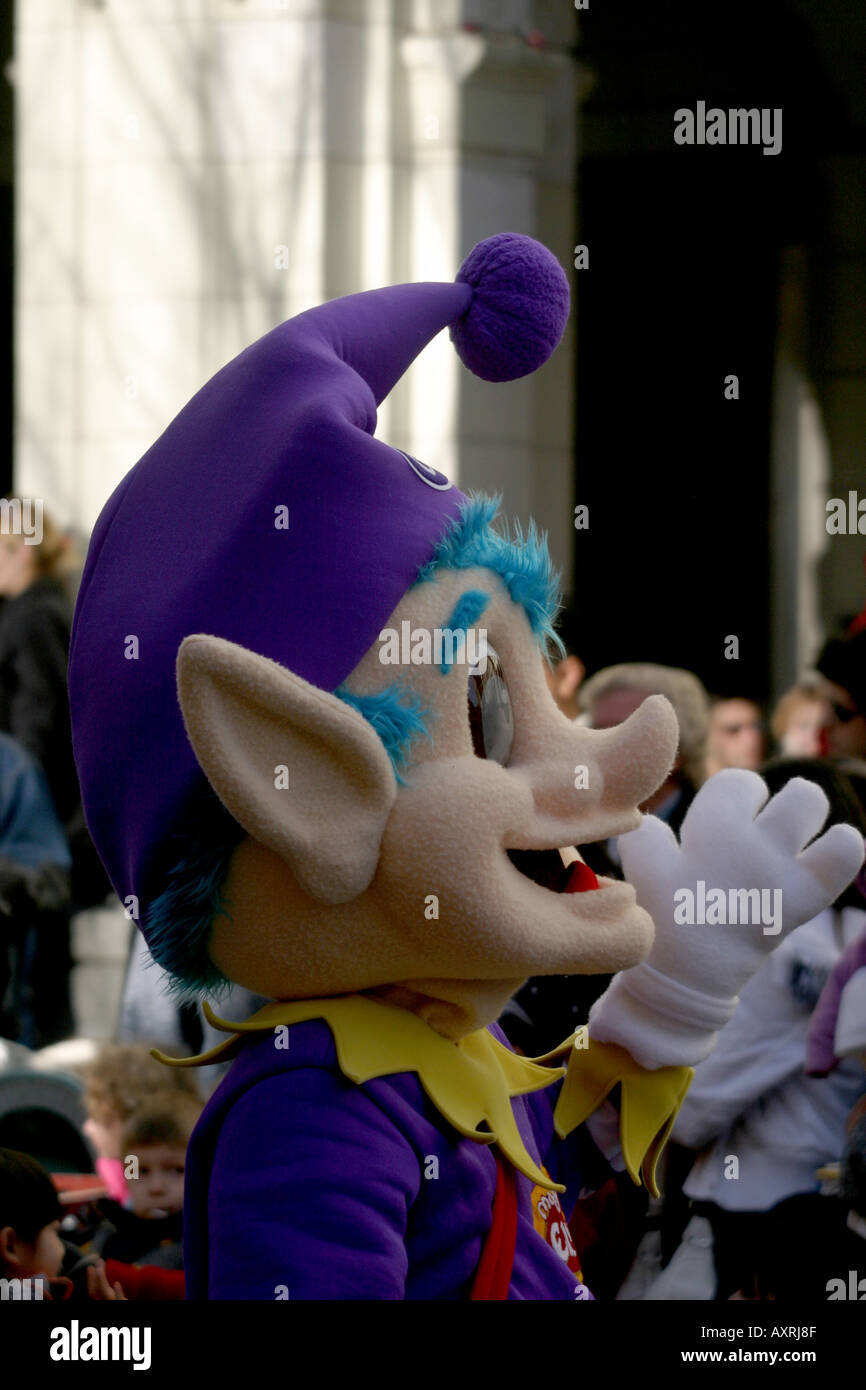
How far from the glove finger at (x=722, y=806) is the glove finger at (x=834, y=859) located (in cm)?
11

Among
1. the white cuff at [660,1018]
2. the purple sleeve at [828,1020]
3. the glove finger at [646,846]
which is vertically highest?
the glove finger at [646,846]

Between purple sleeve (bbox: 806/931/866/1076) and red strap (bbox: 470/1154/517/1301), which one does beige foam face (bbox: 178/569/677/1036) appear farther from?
purple sleeve (bbox: 806/931/866/1076)

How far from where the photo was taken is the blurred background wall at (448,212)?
723cm

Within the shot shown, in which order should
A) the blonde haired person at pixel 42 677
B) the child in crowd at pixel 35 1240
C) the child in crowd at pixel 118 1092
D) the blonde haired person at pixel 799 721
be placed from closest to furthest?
1. the child in crowd at pixel 35 1240
2. the child in crowd at pixel 118 1092
3. the blonde haired person at pixel 42 677
4. the blonde haired person at pixel 799 721

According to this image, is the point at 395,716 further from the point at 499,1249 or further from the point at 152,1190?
the point at 152,1190

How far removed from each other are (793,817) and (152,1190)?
179cm

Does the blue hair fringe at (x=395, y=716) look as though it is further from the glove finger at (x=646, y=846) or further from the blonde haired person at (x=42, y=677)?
the blonde haired person at (x=42, y=677)

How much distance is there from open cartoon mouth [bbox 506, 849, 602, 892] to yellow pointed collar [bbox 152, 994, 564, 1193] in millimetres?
231

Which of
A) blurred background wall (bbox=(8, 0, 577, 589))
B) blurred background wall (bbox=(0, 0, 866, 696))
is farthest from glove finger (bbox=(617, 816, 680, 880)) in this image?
blurred background wall (bbox=(8, 0, 577, 589))

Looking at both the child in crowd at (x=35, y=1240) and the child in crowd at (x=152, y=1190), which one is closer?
the child in crowd at (x=35, y=1240)

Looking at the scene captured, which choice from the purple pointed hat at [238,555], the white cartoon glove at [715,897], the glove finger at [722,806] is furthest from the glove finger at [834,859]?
the purple pointed hat at [238,555]

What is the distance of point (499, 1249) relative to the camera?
2146 mm

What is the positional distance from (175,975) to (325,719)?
46 cm

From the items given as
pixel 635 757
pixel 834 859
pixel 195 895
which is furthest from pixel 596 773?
pixel 195 895
